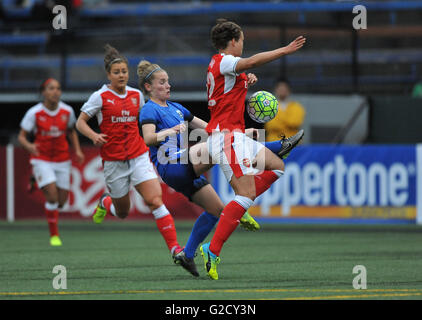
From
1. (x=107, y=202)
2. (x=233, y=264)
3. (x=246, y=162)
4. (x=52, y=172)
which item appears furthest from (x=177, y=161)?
(x=52, y=172)

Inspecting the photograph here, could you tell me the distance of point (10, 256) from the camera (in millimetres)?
9336

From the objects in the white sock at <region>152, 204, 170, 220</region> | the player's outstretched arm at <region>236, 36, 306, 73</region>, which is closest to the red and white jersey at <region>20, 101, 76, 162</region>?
the white sock at <region>152, 204, 170, 220</region>

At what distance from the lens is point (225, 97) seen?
7172 mm

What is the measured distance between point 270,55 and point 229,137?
Answer: 80 cm

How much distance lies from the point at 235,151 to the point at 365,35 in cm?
1157

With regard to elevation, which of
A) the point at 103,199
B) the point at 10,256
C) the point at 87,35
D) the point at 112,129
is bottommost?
the point at 10,256

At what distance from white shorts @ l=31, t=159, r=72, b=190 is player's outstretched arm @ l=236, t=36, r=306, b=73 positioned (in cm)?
495

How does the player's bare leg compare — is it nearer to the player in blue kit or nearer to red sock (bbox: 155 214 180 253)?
red sock (bbox: 155 214 180 253)

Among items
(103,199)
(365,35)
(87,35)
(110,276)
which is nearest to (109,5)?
(87,35)

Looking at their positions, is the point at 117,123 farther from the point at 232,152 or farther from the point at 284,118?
the point at 284,118

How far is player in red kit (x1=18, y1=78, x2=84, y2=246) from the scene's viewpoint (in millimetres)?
11164

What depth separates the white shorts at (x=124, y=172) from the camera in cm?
855
